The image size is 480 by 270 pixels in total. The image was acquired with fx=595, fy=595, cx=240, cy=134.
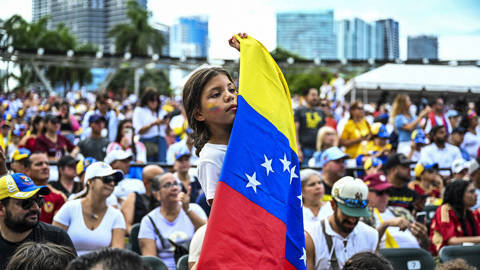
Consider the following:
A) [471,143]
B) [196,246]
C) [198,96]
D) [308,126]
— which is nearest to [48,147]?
[308,126]

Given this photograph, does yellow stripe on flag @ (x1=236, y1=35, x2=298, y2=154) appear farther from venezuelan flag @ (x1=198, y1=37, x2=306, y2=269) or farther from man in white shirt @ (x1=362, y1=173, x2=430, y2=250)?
man in white shirt @ (x1=362, y1=173, x2=430, y2=250)

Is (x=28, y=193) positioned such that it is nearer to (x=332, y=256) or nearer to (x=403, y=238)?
(x=332, y=256)

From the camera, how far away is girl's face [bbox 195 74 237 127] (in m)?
2.62

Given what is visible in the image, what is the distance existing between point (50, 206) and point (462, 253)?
4438 millimetres

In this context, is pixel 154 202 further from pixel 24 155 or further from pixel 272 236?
pixel 272 236

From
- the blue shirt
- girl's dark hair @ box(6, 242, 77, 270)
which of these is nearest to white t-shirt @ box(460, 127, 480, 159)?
the blue shirt

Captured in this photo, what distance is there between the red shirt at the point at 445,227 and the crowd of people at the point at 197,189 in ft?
0.04

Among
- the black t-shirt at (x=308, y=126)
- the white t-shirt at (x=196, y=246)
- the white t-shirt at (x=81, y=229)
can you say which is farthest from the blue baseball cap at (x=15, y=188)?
the black t-shirt at (x=308, y=126)

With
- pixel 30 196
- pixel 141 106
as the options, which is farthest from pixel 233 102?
pixel 141 106

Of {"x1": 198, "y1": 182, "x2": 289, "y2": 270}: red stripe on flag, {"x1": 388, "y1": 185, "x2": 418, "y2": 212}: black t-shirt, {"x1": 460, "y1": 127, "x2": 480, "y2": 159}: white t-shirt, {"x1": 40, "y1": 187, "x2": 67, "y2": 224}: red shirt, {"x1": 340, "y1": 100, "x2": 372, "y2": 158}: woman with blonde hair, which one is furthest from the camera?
{"x1": 460, "y1": 127, "x2": 480, "y2": 159}: white t-shirt

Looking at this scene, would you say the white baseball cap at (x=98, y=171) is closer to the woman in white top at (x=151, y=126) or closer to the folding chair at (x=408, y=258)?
the folding chair at (x=408, y=258)

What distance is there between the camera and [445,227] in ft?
21.9

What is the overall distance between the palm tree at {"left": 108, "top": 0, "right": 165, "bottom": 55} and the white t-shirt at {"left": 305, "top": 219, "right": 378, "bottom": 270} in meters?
85.0

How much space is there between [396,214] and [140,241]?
3012 millimetres
